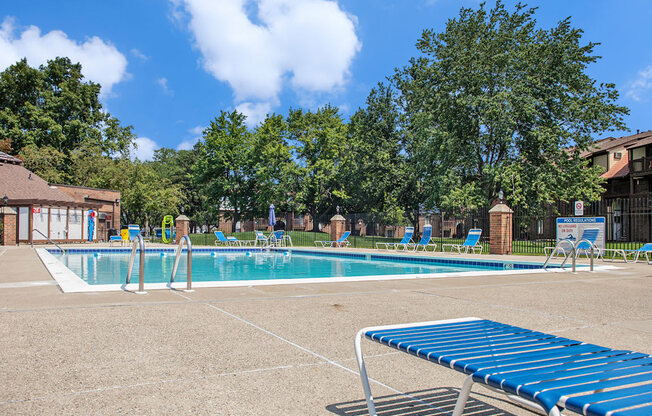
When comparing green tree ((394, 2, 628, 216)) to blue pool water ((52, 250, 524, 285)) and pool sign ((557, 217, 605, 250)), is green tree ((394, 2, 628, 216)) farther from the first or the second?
blue pool water ((52, 250, 524, 285))

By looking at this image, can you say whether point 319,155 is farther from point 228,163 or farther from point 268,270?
point 268,270

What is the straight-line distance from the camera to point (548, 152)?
82.3 ft

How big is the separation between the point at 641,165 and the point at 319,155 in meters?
24.0

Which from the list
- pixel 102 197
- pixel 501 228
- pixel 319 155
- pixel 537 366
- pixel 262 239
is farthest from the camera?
pixel 319 155

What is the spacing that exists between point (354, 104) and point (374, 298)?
112 feet

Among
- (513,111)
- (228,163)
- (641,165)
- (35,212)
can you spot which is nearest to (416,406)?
(513,111)

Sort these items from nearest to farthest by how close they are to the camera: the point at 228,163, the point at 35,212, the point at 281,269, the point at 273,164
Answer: the point at 281,269 < the point at 35,212 < the point at 273,164 < the point at 228,163

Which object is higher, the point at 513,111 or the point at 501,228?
the point at 513,111

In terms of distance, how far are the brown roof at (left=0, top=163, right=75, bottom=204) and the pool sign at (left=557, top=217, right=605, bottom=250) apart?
1186 inches

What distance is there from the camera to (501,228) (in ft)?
61.7

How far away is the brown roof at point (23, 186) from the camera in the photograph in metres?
33.1

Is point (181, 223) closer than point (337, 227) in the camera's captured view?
No

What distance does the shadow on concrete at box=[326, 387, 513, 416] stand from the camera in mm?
2678

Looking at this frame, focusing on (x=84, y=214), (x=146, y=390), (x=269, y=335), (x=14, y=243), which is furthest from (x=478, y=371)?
(x=84, y=214)
